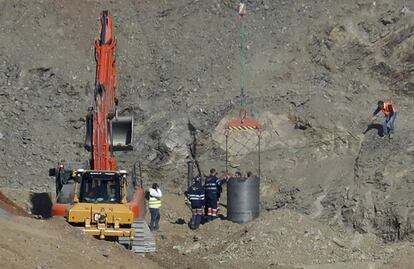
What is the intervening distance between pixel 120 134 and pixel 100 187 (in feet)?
7.95

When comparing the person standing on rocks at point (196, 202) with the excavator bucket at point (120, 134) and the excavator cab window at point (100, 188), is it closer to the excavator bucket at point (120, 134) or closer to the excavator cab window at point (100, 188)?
the excavator bucket at point (120, 134)

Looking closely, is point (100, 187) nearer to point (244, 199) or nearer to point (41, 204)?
point (244, 199)

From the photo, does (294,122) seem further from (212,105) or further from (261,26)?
(261,26)

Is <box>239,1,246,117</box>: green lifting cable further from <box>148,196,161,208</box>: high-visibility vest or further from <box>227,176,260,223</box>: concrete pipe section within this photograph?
<box>148,196,161,208</box>: high-visibility vest

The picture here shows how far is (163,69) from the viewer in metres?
32.5

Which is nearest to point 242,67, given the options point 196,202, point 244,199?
point 244,199

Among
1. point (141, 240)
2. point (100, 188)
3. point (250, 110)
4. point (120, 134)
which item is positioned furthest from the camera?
point (250, 110)

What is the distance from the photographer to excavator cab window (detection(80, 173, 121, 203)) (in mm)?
20750

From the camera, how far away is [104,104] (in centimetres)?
2266

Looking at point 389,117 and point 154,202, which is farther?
point 389,117

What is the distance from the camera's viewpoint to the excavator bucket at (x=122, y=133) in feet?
74.9

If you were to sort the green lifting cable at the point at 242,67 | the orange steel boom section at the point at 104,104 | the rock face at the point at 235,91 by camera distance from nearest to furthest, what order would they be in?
the orange steel boom section at the point at 104,104
the rock face at the point at 235,91
the green lifting cable at the point at 242,67

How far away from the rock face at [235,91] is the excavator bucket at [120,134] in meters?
5.39

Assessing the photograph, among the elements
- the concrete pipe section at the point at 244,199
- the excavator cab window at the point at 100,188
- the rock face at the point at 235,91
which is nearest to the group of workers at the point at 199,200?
the concrete pipe section at the point at 244,199
